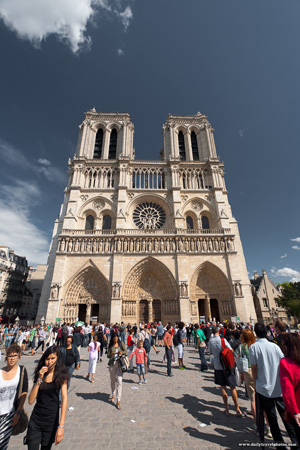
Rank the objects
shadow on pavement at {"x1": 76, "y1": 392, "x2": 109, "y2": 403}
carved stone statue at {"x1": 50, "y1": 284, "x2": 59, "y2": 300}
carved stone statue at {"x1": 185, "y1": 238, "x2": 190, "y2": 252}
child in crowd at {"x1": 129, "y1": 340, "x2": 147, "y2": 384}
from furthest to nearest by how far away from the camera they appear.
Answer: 1. carved stone statue at {"x1": 185, "y1": 238, "x2": 190, "y2": 252}
2. carved stone statue at {"x1": 50, "y1": 284, "x2": 59, "y2": 300}
3. child in crowd at {"x1": 129, "y1": 340, "x2": 147, "y2": 384}
4. shadow on pavement at {"x1": 76, "y1": 392, "x2": 109, "y2": 403}

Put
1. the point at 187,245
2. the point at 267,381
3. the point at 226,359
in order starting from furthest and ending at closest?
the point at 187,245 → the point at 226,359 → the point at 267,381

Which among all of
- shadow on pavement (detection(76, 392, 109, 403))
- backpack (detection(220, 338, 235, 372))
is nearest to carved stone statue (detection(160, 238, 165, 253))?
shadow on pavement (detection(76, 392, 109, 403))

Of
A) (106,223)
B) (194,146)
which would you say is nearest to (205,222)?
(106,223)

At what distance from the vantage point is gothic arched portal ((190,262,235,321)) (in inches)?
701

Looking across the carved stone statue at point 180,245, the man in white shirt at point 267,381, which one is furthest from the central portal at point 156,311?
the man in white shirt at point 267,381

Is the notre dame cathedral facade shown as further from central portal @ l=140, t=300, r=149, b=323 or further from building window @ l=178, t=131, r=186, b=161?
building window @ l=178, t=131, r=186, b=161

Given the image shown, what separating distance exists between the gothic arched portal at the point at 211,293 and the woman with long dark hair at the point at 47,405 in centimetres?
1689

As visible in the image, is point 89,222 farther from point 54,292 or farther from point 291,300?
point 291,300

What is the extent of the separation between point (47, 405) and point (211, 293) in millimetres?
18308

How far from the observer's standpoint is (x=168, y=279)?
1819 centimetres

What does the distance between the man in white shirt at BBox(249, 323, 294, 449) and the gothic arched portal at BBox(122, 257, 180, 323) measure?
14.9m

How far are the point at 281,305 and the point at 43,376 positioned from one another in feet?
95.2

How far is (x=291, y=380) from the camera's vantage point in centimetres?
210

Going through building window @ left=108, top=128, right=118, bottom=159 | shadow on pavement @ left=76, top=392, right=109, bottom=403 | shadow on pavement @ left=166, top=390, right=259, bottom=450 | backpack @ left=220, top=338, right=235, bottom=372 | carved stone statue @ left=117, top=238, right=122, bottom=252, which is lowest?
shadow on pavement @ left=76, top=392, right=109, bottom=403
